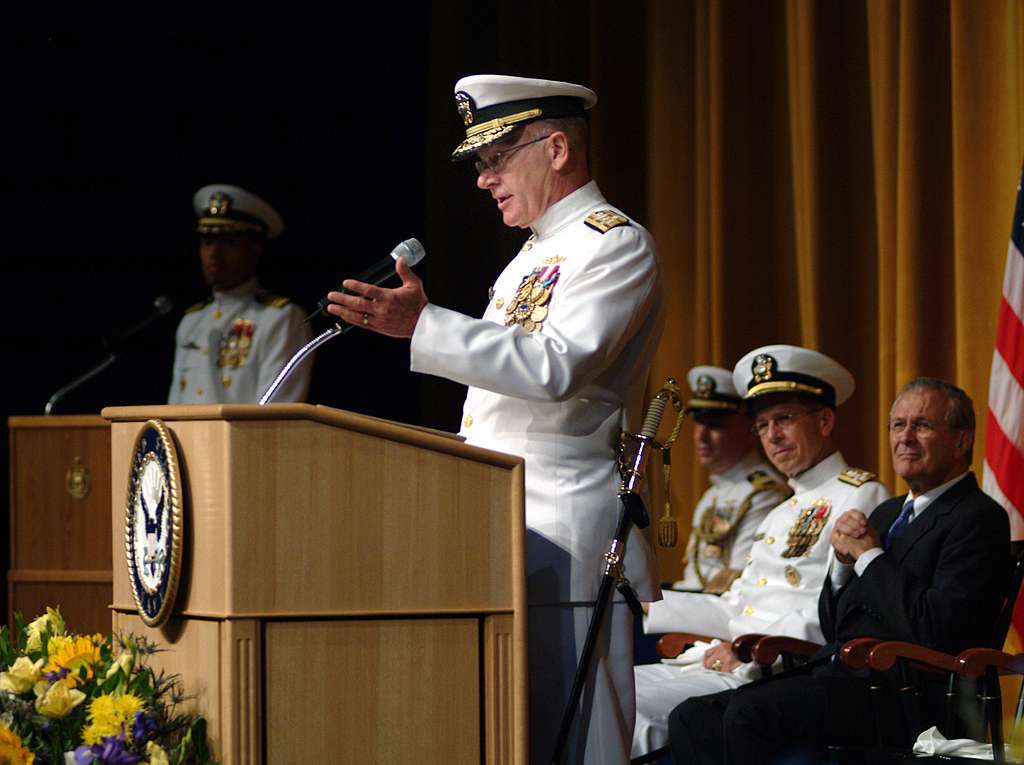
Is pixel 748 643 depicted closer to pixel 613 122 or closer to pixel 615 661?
pixel 615 661

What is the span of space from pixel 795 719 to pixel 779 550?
2.46 feet

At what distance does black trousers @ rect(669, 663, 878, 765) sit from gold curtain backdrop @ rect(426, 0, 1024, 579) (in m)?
1.61

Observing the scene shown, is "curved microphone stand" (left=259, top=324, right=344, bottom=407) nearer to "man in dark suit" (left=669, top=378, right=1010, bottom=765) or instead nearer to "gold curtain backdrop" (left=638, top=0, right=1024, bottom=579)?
"man in dark suit" (left=669, top=378, right=1010, bottom=765)

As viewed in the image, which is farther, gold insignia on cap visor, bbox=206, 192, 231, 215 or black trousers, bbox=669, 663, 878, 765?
gold insignia on cap visor, bbox=206, 192, 231, 215

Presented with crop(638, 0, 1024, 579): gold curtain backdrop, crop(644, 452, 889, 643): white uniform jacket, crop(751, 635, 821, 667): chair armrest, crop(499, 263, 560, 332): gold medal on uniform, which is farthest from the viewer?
crop(638, 0, 1024, 579): gold curtain backdrop

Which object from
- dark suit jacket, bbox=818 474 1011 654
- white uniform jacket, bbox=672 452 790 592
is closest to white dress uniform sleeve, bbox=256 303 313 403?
white uniform jacket, bbox=672 452 790 592

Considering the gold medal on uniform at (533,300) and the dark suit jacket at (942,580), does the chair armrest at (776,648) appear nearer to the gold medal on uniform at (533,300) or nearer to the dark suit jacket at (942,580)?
the dark suit jacket at (942,580)

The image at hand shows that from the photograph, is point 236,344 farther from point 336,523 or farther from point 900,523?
point 336,523

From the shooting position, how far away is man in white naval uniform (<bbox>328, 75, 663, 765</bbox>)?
2.23 m

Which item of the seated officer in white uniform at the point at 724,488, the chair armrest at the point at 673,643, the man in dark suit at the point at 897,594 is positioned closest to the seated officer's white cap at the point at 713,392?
the seated officer in white uniform at the point at 724,488

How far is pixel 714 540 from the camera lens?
4914 mm

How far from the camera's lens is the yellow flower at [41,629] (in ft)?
7.75

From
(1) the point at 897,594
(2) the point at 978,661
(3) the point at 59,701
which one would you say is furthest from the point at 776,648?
(3) the point at 59,701

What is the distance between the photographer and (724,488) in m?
5.04
